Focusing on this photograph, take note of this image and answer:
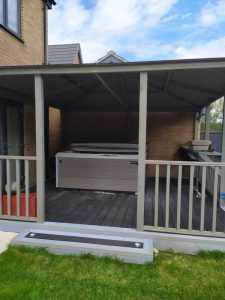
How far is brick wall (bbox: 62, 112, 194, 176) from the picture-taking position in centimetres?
756

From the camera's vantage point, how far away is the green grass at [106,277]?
2471 millimetres

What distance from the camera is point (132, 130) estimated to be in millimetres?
7742

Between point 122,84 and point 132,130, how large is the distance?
2.92 metres

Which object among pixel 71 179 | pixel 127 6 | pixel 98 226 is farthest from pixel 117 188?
pixel 127 6

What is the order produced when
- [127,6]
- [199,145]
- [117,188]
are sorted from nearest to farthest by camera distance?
1. [117,188]
2. [199,145]
3. [127,6]

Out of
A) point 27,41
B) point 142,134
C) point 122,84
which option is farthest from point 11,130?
point 142,134

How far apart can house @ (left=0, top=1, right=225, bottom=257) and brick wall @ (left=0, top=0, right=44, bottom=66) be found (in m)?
0.21

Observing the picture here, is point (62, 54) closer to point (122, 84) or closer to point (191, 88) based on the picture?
point (122, 84)

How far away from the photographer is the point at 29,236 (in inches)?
136

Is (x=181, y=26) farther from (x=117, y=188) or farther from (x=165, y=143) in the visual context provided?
(x=117, y=188)

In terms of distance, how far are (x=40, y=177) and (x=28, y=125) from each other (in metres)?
2.70

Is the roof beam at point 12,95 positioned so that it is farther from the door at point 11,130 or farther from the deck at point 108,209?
the deck at point 108,209

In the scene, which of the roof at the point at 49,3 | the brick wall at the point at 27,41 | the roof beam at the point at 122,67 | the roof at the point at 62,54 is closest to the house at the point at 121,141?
the roof beam at the point at 122,67

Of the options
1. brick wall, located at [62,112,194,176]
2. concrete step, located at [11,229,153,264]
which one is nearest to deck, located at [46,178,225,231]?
concrete step, located at [11,229,153,264]
